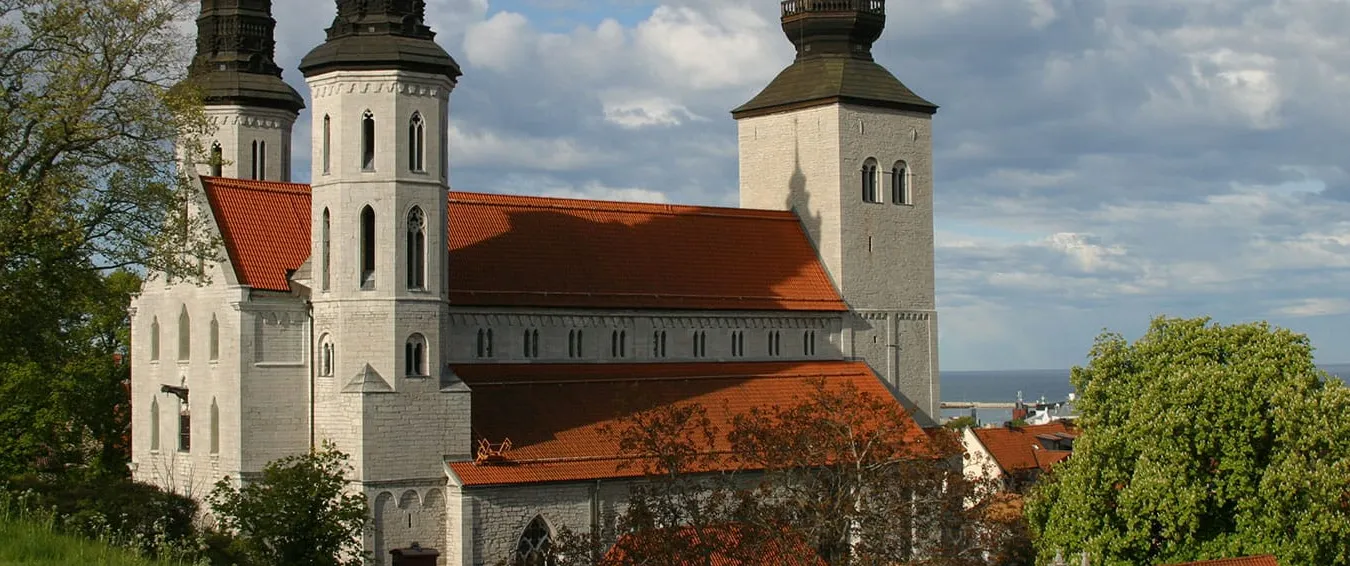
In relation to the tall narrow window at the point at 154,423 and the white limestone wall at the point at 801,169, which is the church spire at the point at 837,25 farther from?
the tall narrow window at the point at 154,423

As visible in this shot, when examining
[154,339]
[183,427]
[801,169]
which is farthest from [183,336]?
[801,169]

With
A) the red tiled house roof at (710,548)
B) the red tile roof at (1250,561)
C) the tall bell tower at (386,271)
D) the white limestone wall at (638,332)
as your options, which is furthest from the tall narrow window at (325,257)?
the red tile roof at (1250,561)

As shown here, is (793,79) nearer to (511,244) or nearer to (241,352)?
(511,244)

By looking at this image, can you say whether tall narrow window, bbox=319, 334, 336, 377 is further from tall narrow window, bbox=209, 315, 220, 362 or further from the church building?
tall narrow window, bbox=209, 315, 220, 362

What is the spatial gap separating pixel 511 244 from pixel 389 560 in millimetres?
10201

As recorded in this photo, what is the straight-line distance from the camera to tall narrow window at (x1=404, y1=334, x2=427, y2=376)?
37719 mm

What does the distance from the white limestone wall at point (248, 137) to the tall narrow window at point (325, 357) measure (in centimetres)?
1217

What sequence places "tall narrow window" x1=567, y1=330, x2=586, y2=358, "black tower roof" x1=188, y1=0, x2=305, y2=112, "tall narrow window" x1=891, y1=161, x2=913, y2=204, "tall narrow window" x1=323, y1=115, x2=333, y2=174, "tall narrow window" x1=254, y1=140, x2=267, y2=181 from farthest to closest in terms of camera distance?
"tall narrow window" x1=891, y1=161, x2=913, y2=204 → "tall narrow window" x1=254, y1=140, x2=267, y2=181 → "black tower roof" x1=188, y1=0, x2=305, y2=112 → "tall narrow window" x1=567, y1=330, x2=586, y2=358 → "tall narrow window" x1=323, y1=115, x2=333, y2=174

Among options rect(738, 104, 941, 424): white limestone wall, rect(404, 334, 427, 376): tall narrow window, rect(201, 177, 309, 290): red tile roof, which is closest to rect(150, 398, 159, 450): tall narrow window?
rect(201, 177, 309, 290): red tile roof

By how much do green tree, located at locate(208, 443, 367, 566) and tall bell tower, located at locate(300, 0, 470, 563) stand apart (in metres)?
1.67

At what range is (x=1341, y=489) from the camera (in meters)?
35.0

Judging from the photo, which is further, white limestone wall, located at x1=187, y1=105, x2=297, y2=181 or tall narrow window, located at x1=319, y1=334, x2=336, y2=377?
white limestone wall, located at x1=187, y1=105, x2=297, y2=181

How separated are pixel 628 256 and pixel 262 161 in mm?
11767

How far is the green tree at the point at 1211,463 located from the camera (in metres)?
35.3
